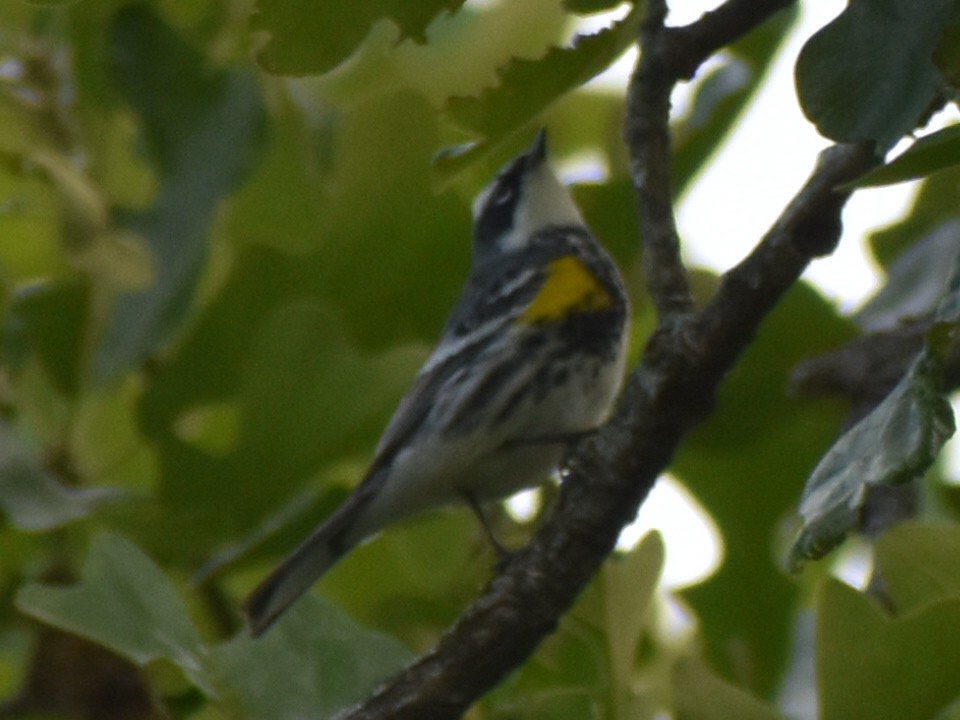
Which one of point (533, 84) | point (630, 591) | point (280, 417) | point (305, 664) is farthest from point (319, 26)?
point (280, 417)

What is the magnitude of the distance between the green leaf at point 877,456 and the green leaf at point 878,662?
0.82ft

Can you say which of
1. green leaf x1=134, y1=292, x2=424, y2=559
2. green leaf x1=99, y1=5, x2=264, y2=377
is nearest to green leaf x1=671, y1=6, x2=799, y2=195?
green leaf x1=134, y1=292, x2=424, y2=559

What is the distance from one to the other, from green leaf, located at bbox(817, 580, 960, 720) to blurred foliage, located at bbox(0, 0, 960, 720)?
114 millimetres

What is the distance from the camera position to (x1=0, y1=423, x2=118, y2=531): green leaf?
1.83 metres

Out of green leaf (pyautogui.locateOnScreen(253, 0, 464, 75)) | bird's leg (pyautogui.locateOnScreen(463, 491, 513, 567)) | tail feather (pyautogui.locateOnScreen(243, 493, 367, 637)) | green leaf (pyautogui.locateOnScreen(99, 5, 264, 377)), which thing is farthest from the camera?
green leaf (pyautogui.locateOnScreen(99, 5, 264, 377))

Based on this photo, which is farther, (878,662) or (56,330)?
(56,330)

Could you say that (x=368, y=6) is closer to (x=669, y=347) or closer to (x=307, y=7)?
(x=307, y=7)

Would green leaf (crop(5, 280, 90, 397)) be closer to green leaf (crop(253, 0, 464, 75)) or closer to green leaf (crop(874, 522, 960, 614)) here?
green leaf (crop(253, 0, 464, 75))

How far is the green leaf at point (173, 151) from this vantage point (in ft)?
6.99

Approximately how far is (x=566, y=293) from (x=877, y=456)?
5.95 feet

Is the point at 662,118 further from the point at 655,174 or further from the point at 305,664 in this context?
the point at 305,664

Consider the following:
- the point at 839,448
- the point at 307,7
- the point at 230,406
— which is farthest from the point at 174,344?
the point at 839,448

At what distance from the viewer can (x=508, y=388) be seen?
283 cm

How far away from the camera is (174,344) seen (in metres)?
2.20
